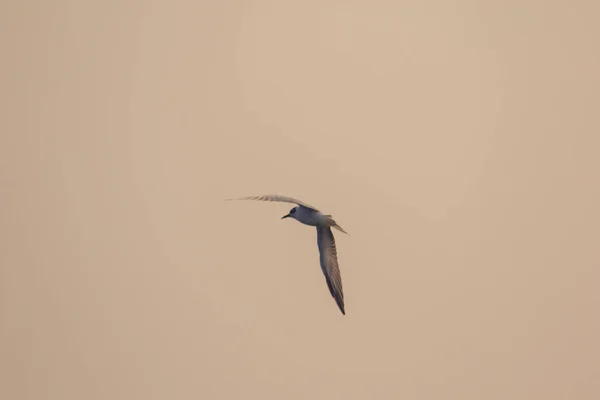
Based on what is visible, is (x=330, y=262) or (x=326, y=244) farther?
(x=330, y=262)

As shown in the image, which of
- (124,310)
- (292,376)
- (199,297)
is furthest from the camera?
(199,297)

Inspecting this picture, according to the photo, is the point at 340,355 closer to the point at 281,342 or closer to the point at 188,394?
the point at 281,342

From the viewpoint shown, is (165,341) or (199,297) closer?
(165,341)

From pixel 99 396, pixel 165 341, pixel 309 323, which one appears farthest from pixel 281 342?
pixel 99 396

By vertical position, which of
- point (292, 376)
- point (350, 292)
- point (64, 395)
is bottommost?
point (64, 395)

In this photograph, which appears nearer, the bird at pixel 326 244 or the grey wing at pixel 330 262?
the bird at pixel 326 244

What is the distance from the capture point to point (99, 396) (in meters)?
136

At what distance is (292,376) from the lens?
145500 mm

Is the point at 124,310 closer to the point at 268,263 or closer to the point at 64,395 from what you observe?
the point at 268,263

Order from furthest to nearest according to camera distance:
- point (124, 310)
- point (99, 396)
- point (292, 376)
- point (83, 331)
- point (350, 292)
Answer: point (124, 310) < point (83, 331) < point (350, 292) < point (292, 376) < point (99, 396)

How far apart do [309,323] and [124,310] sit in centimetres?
3532

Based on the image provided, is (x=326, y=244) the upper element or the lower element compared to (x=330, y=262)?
upper

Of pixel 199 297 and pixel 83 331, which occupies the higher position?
pixel 199 297

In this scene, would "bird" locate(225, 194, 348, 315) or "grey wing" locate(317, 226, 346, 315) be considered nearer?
"bird" locate(225, 194, 348, 315)
